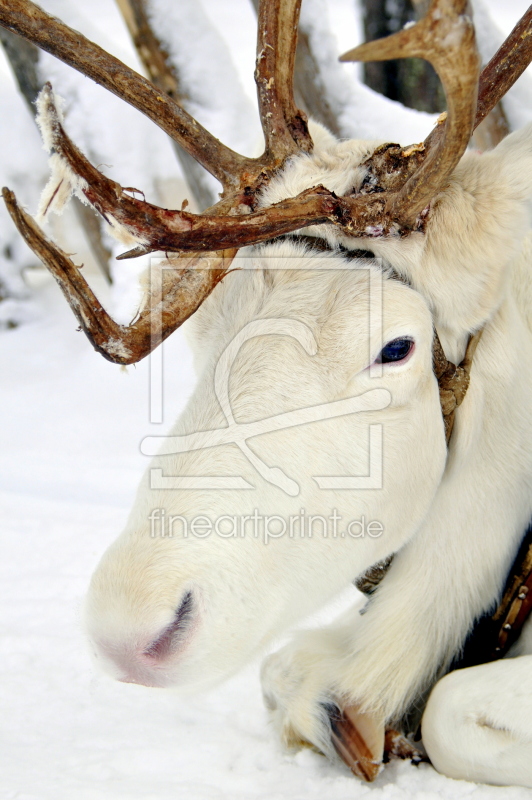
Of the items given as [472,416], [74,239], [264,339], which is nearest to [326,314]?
[264,339]

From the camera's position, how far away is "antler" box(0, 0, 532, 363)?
1.39 meters

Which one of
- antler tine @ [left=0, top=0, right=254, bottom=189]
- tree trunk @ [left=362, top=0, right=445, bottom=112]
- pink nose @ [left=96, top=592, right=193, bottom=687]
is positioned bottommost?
pink nose @ [left=96, top=592, right=193, bottom=687]

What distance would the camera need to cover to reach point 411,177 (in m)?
1.64

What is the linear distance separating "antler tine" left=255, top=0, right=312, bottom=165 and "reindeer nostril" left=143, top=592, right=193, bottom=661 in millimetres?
1151

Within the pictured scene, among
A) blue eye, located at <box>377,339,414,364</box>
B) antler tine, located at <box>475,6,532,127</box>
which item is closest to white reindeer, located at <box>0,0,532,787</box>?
blue eye, located at <box>377,339,414,364</box>

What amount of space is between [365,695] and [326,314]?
1.09m

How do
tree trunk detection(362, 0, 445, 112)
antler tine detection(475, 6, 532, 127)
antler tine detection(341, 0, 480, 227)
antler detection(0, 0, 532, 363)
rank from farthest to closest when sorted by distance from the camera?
tree trunk detection(362, 0, 445, 112)
antler tine detection(475, 6, 532, 127)
antler detection(0, 0, 532, 363)
antler tine detection(341, 0, 480, 227)

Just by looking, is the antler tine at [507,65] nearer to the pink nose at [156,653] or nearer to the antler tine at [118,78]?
the antler tine at [118,78]

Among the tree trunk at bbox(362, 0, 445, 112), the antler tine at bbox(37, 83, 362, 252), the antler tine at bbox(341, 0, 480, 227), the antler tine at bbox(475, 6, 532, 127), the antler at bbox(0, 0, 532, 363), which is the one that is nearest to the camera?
the antler tine at bbox(341, 0, 480, 227)

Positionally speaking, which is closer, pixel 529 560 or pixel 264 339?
pixel 264 339

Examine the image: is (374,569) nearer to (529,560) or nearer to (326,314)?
(529,560)

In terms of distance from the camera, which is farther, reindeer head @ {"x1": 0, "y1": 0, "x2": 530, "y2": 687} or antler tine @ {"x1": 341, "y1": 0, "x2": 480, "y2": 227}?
reindeer head @ {"x1": 0, "y1": 0, "x2": 530, "y2": 687}

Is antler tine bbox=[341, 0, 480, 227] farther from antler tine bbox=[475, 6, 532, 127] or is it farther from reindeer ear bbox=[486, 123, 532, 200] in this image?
antler tine bbox=[475, 6, 532, 127]

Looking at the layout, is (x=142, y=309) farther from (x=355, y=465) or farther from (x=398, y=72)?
(x=398, y=72)
